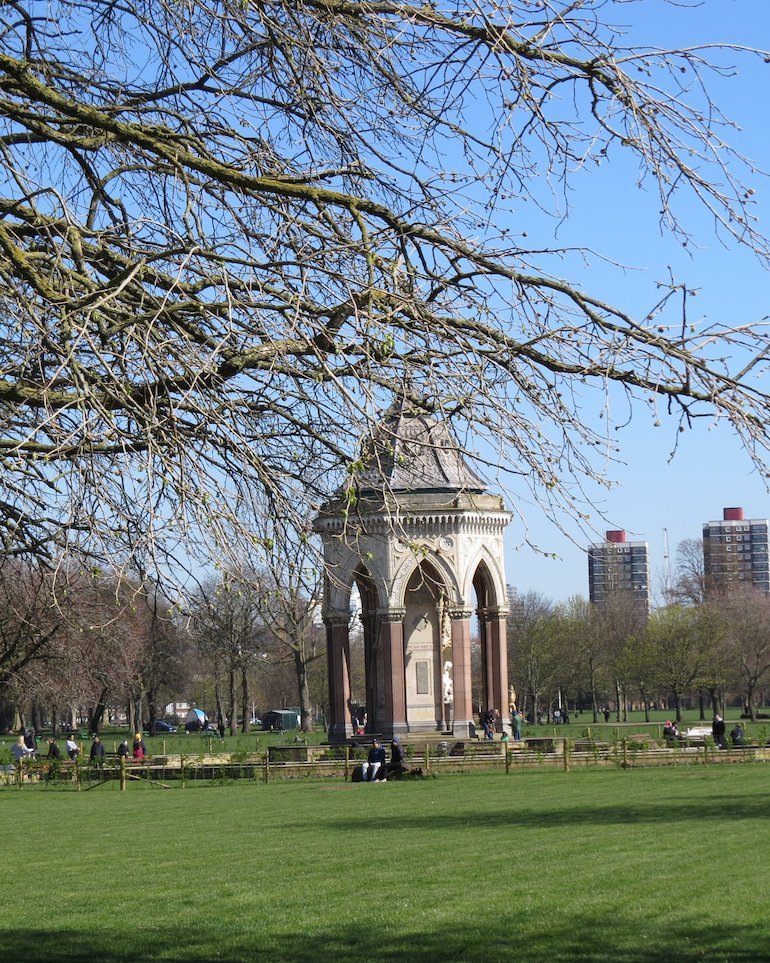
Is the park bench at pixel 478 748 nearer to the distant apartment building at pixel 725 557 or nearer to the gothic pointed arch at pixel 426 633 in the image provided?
the gothic pointed arch at pixel 426 633

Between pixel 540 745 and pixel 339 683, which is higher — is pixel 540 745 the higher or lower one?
the lower one

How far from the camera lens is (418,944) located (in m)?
11.9

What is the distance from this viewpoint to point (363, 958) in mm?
11336

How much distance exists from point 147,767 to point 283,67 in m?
31.8

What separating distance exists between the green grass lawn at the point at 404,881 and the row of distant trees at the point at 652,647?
59643 mm

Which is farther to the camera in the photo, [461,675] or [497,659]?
[497,659]

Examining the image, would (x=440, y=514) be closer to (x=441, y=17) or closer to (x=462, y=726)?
(x=462, y=726)

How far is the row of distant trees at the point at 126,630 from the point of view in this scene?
27.2ft

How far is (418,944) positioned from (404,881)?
353 cm

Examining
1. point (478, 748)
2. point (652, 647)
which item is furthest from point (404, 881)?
point (652, 647)

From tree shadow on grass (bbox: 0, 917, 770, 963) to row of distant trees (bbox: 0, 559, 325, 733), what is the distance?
2.18 meters

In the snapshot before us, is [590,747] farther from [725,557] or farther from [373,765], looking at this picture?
[725,557]

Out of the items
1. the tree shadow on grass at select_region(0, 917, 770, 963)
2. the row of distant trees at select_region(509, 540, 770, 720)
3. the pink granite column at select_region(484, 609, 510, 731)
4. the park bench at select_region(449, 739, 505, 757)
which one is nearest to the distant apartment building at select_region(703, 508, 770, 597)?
the row of distant trees at select_region(509, 540, 770, 720)

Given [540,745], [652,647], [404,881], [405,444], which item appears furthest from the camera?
[652,647]
